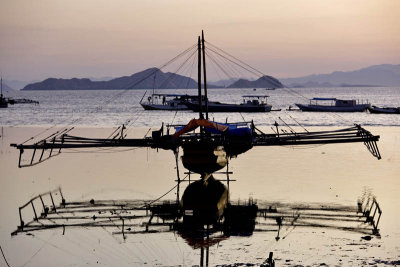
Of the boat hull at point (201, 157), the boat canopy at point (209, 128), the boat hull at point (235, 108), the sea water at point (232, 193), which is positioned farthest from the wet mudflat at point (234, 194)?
the boat hull at point (235, 108)

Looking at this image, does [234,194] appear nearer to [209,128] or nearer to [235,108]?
[209,128]

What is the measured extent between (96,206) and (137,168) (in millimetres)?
11383

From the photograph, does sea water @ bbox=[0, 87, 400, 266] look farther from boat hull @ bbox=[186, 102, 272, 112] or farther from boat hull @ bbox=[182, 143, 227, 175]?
boat hull @ bbox=[186, 102, 272, 112]

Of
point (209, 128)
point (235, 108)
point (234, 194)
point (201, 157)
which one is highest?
point (235, 108)

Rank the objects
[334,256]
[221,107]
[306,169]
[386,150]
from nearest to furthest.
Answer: [334,256] < [306,169] < [386,150] < [221,107]

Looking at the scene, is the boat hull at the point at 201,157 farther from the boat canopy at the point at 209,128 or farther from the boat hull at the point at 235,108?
the boat hull at the point at 235,108

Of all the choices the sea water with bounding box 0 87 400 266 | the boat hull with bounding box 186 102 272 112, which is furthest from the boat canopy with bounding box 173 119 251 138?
the boat hull with bounding box 186 102 272 112

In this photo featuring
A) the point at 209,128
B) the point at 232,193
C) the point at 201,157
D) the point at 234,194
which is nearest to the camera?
the point at 234,194

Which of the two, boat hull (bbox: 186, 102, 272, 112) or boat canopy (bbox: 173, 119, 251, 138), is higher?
boat hull (bbox: 186, 102, 272, 112)

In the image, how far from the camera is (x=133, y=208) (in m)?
26.2

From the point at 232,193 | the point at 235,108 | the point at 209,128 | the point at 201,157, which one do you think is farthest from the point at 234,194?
the point at 235,108

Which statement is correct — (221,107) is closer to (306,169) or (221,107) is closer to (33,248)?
(306,169)

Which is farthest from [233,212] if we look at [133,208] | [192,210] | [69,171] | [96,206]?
[69,171]

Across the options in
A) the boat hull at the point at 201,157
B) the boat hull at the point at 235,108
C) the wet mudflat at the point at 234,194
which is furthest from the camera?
the boat hull at the point at 235,108
